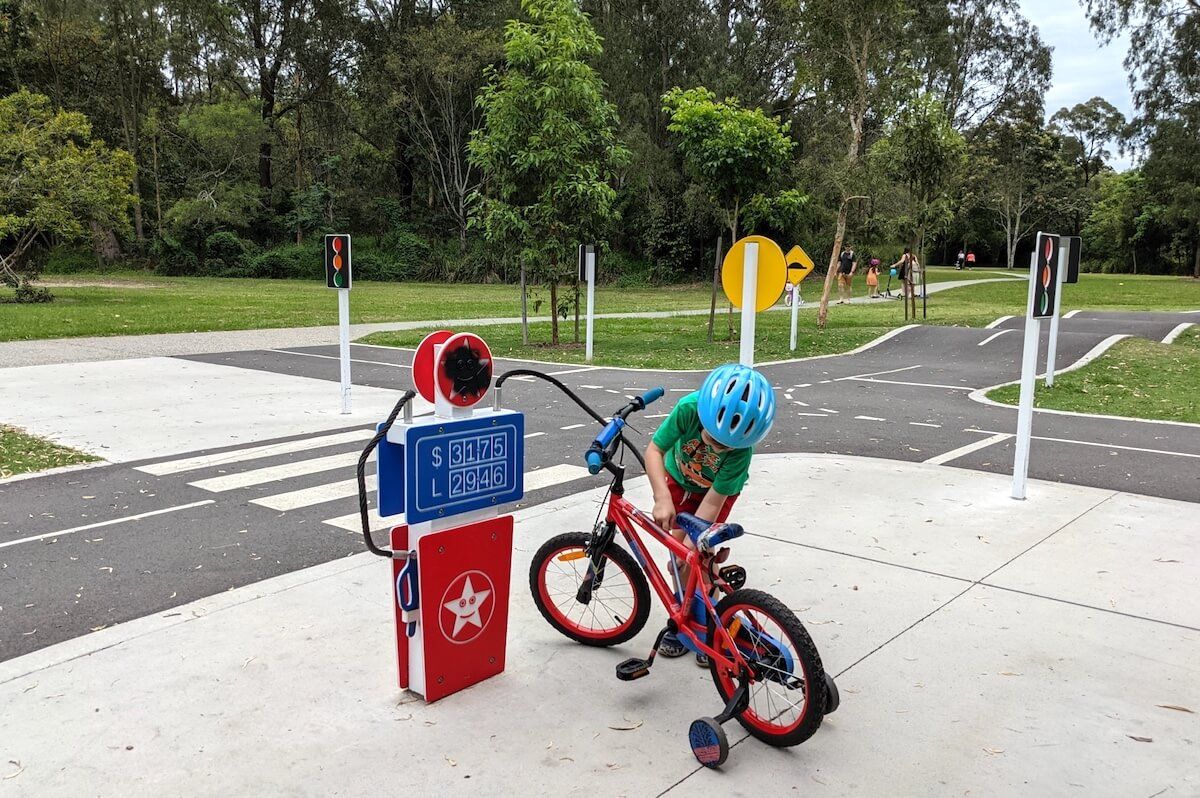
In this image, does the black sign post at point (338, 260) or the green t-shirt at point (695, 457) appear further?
the black sign post at point (338, 260)

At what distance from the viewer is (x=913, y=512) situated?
6.15m

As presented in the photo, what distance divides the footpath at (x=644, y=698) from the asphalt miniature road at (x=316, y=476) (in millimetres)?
533

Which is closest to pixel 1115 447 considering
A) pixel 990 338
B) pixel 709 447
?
pixel 709 447

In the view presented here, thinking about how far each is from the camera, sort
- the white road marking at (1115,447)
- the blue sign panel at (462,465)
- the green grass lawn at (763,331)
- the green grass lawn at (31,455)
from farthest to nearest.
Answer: the green grass lawn at (763,331) → the white road marking at (1115,447) → the green grass lawn at (31,455) → the blue sign panel at (462,465)

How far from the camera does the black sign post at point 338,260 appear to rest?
9.45 m

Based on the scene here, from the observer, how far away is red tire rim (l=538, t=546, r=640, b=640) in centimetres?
397

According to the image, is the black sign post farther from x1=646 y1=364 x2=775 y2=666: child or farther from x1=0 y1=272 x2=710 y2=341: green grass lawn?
x1=0 y1=272 x2=710 y2=341: green grass lawn

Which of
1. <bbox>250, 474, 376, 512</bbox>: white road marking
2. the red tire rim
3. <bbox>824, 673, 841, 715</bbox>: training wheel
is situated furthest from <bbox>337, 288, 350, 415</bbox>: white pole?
<bbox>824, 673, 841, 715</bbox>: training wheel

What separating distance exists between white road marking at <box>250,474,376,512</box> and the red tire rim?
248 centimetres

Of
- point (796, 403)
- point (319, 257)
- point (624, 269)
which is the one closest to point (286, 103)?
point (319, 257)

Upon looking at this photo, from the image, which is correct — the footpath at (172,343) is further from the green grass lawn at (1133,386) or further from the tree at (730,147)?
the green grass lawn at (1133,386)

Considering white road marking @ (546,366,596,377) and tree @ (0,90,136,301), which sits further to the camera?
A: tree @ (0,90,136,301)

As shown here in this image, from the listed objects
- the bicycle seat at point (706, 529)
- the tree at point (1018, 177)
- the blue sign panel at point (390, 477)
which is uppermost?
the tree at point (1018, 177)

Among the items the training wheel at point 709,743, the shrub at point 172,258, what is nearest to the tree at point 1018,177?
the shrub at point 172,258
